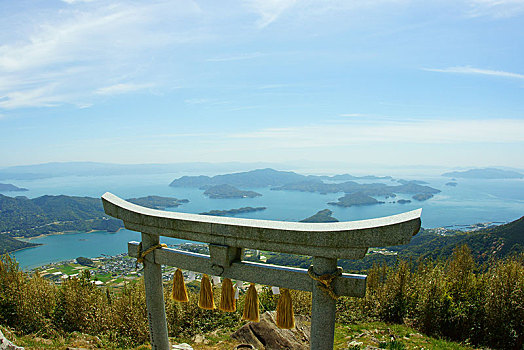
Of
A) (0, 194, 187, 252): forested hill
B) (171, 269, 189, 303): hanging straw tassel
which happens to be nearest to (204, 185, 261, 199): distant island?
(0, 194, 187, 252): forested hill

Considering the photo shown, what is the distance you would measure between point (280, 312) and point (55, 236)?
89.3 meters

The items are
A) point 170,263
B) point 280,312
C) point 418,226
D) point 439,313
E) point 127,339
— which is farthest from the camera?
point 439,313

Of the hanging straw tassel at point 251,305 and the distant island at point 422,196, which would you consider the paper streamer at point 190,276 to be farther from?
the distant island at point 422,196

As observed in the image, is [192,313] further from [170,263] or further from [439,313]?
[439,313]

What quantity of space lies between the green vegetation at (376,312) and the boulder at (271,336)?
91 centimetres

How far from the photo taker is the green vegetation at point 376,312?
22.8 feet

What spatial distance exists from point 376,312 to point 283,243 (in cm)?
763

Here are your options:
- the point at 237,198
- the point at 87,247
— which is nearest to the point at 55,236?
the point at 87,247

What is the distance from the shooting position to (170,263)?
4.32 m

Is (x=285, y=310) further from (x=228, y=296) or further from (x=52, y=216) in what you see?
(x=52, y=216)

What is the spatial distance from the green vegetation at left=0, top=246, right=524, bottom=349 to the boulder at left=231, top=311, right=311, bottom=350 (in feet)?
2.97

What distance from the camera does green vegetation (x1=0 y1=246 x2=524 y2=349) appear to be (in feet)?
22.8

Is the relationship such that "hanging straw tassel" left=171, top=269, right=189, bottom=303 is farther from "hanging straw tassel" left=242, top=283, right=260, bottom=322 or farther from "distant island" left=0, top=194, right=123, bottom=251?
"distant island" left=0, top=194, right=123, bottom=251

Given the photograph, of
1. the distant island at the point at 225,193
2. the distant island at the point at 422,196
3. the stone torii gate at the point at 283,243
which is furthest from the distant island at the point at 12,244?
the distant island at the point at 422,196
